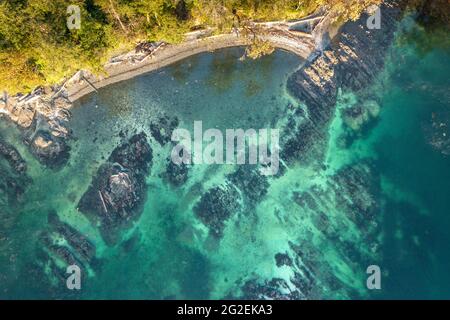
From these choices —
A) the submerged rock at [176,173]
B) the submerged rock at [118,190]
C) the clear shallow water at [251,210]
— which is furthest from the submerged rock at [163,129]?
the submerged rock at [176,173]

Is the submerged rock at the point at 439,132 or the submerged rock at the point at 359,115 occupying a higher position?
the submerged rock at the point at 359,115

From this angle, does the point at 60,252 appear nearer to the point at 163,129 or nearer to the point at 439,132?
the point at 163,129

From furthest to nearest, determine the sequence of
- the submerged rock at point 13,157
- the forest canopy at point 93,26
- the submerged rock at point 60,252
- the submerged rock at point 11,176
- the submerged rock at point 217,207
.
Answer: the submerged rock at point 13,157 → the submerged rock at point 217,207 → the submerged rock at point 11,176 → the submerged rock at point 60,252 → the forest canopy at point 93,26

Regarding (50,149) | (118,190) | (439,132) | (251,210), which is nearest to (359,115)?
(439,132)

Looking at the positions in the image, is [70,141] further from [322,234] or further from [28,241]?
[322,234]

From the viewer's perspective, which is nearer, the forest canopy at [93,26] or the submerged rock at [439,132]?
the forest canopy at [93,26]

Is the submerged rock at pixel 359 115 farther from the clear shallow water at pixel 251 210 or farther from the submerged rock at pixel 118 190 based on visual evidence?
the submerged rock at pixel 118 190

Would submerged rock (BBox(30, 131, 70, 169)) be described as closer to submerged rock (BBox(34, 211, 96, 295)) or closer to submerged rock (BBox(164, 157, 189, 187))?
submerged rock (BBox(34, 211, 96, 295))
